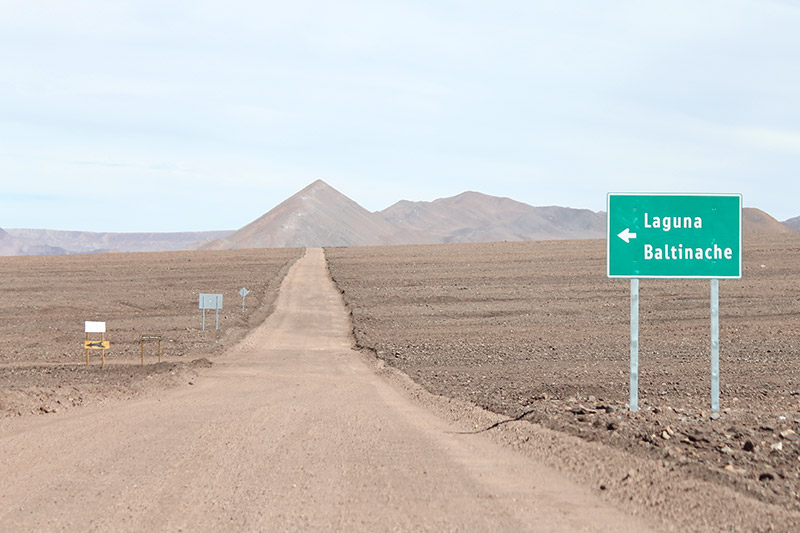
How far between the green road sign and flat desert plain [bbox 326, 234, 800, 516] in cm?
230

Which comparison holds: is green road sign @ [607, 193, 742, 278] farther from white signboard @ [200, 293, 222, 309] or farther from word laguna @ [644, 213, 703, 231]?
white signboard @ [200, 293, 222, 309]

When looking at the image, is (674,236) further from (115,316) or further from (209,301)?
(115,316)

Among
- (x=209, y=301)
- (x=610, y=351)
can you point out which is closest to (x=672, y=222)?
(x=610, y=351)

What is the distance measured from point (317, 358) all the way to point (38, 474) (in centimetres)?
1918

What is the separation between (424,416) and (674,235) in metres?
5.35

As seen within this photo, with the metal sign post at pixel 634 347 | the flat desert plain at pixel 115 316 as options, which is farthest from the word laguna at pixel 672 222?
the flat desert plain at pixel 115 316

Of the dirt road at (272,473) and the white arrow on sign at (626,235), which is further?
the white arrow on sign at (626,235)

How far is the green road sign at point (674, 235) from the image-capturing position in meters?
11.9

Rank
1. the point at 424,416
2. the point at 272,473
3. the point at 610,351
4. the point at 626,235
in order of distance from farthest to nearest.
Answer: the point at 610,351 → the point at 424,416 → the point at 626,235 → the point at 272,473

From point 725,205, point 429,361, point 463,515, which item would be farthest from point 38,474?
point 429,361

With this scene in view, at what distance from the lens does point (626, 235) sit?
39.3 ft

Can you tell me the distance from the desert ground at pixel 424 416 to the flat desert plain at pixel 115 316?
0.20 meters

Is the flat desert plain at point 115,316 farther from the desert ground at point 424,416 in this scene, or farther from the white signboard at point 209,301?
the white signboard at point 209,301

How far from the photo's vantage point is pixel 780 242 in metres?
80.6
